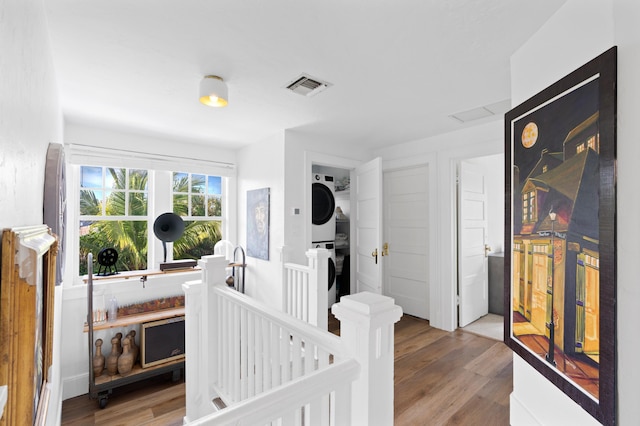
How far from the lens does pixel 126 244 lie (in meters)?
3.59

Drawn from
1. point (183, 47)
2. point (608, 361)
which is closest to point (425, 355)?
point (608, 361)

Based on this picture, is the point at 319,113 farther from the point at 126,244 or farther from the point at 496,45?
the point at 126,244

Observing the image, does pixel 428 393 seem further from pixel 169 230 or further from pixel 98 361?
pixel 169 230

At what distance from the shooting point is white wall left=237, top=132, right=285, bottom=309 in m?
3.33

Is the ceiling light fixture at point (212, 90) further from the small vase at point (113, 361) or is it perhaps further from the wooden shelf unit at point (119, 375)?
the small vase at point (113, 361)

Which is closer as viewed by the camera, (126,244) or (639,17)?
(639,17)

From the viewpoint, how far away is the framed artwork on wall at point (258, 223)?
3508mm

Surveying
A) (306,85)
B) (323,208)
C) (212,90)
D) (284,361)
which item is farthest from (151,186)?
(284,361)

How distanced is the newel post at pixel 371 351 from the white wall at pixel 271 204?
7.82 ft

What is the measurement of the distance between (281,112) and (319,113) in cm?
34

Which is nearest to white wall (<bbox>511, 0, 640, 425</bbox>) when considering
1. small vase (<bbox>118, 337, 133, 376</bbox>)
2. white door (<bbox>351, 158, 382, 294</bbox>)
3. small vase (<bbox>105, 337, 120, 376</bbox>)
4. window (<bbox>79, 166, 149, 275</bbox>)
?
white door (<bbox>351, 158, 382, 294</bbox>)

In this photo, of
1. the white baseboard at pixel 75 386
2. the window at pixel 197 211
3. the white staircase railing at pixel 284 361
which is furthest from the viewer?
the window at pixel 197 211

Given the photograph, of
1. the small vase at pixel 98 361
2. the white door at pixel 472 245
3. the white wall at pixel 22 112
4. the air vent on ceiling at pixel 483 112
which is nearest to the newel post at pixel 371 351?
the white wall at pixel 22 112

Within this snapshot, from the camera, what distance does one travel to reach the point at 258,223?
365 cm
